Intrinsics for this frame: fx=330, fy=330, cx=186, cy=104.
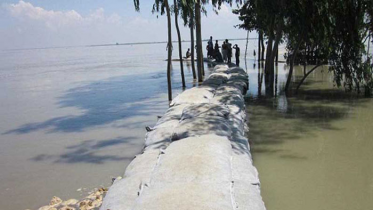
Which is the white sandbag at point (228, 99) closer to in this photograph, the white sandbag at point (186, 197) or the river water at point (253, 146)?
the river water at point (253, 146)

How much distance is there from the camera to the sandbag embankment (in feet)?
13.8

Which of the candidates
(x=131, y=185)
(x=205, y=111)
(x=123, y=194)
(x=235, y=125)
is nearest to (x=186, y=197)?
(x=123, y=194)

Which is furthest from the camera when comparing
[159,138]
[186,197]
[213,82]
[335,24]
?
[213,82]

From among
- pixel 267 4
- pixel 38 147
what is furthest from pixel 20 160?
pixel 267 4

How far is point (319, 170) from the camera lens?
7219 millimetres

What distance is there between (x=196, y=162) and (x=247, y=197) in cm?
90

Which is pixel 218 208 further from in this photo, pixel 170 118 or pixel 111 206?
pixel 170 118

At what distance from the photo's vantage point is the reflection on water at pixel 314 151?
6098mm

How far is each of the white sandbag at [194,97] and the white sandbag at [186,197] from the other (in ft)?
19.8

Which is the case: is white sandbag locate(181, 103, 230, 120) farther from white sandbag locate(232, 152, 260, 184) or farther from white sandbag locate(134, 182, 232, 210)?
white sandbag locate(134, 182, 232, 210)

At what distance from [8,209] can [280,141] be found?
678cm

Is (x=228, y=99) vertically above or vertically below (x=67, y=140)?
above

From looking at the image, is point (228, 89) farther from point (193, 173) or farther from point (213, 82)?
point (193, 173)

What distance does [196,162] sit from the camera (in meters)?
5.03
